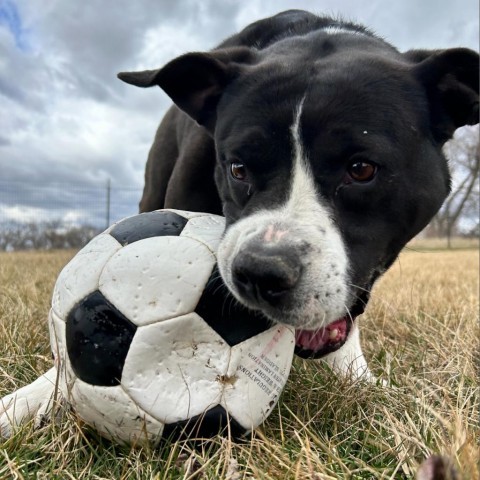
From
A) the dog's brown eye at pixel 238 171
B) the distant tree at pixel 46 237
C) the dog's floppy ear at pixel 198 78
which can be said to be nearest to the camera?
the dog's brown eye at pixel 238 171

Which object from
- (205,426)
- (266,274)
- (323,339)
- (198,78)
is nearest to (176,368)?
(205,426)

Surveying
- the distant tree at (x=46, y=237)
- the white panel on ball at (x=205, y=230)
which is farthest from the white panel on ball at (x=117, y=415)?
the distant tree at (x=46, y=237)

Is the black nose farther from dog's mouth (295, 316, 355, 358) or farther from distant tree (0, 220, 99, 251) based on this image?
distant tree (0, 220, 99, 251)

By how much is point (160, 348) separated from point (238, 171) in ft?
3.20

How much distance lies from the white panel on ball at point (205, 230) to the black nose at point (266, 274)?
9.9 inches

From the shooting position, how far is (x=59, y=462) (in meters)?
1.72

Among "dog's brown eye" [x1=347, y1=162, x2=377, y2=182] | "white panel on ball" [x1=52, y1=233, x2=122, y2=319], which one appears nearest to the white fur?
"white panel on ball" [x1=52, y1=233, x2=122, y2=319]

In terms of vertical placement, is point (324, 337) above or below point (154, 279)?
below

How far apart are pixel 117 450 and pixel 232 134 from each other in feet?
4.45

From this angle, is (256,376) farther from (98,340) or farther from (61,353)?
(61,353)

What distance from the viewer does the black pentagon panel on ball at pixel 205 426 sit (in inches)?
67.9

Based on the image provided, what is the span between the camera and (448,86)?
2.59 metres

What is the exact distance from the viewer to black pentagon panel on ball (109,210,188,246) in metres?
2.01

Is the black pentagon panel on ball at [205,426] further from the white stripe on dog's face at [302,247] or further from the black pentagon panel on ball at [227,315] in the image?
A: the white stripe on dog's face at [302,247]
